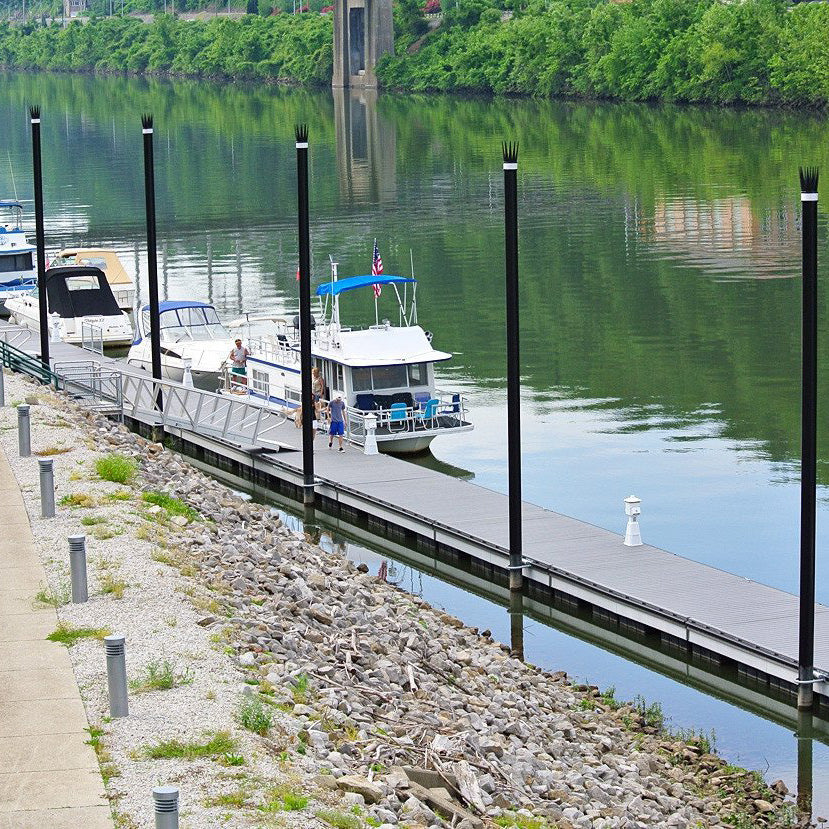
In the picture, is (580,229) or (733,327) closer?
(733,327)

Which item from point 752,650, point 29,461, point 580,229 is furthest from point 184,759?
point 580,229

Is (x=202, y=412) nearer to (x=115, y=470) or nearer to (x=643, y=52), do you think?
(x=115, y=470)

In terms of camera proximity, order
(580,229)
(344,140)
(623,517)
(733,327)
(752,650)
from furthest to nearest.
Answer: (344,140) → (580,229) → (733,327) → (623,517) → (752,650)

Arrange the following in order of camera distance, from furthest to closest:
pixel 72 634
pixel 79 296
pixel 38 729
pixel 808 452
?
1. pixel 79 296
2. pixel 808 452
3. pixel 72 634
4. pixel 38 729

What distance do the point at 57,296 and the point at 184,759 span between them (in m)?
39.0

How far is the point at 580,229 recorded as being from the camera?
6988cm

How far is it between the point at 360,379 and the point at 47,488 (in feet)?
44.9

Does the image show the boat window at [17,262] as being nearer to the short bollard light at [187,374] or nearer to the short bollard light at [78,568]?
the short bollard light at [187,374]

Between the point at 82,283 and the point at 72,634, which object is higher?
the point at 82,283

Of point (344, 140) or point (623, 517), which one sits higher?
point (344, 140)

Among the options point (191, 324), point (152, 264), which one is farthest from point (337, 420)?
point (191, 324)

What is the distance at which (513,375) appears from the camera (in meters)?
25.8

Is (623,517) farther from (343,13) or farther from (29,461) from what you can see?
(343,13)

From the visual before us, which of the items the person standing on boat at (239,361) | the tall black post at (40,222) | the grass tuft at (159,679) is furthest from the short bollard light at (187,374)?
the grass tuft at (159,679)
